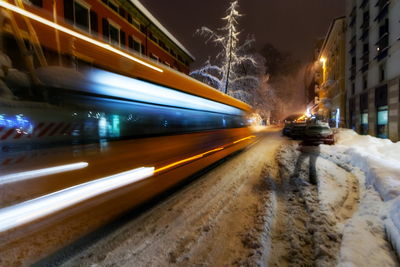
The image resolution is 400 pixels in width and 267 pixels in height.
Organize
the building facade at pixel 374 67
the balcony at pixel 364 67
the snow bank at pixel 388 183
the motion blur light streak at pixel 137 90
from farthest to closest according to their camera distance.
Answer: the balcony at pixel 364 67
the building facade at pixel 374 67
the motion blur light streak at pixel 137 90
the snow bank at pixel 388 183

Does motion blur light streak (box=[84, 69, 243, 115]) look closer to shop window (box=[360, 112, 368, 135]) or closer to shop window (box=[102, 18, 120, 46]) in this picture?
shop window (box=[102, 18, 120, 46])

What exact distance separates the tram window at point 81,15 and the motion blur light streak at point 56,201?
→ 47.7ft

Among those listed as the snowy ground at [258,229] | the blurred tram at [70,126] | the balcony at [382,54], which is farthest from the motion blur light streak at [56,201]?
the balcony at [382,54]

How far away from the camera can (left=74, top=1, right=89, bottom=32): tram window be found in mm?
14978

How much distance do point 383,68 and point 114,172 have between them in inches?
901

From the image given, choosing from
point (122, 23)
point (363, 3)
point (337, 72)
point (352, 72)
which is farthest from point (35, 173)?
point (337, 72)

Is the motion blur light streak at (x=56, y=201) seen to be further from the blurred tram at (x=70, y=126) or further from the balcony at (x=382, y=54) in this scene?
the balcony at (x=382, y=54)

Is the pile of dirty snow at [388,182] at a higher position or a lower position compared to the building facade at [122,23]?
lower

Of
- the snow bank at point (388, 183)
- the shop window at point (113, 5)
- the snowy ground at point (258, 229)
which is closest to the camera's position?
the snowy ground at point (258, 229)

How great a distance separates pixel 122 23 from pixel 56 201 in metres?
20.5

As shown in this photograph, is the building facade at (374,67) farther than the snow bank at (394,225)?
Yes

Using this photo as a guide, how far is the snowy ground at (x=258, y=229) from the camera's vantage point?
9.86 ft

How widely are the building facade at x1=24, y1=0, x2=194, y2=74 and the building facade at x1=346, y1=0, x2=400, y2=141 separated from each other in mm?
18016

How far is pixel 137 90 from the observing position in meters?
4.23
